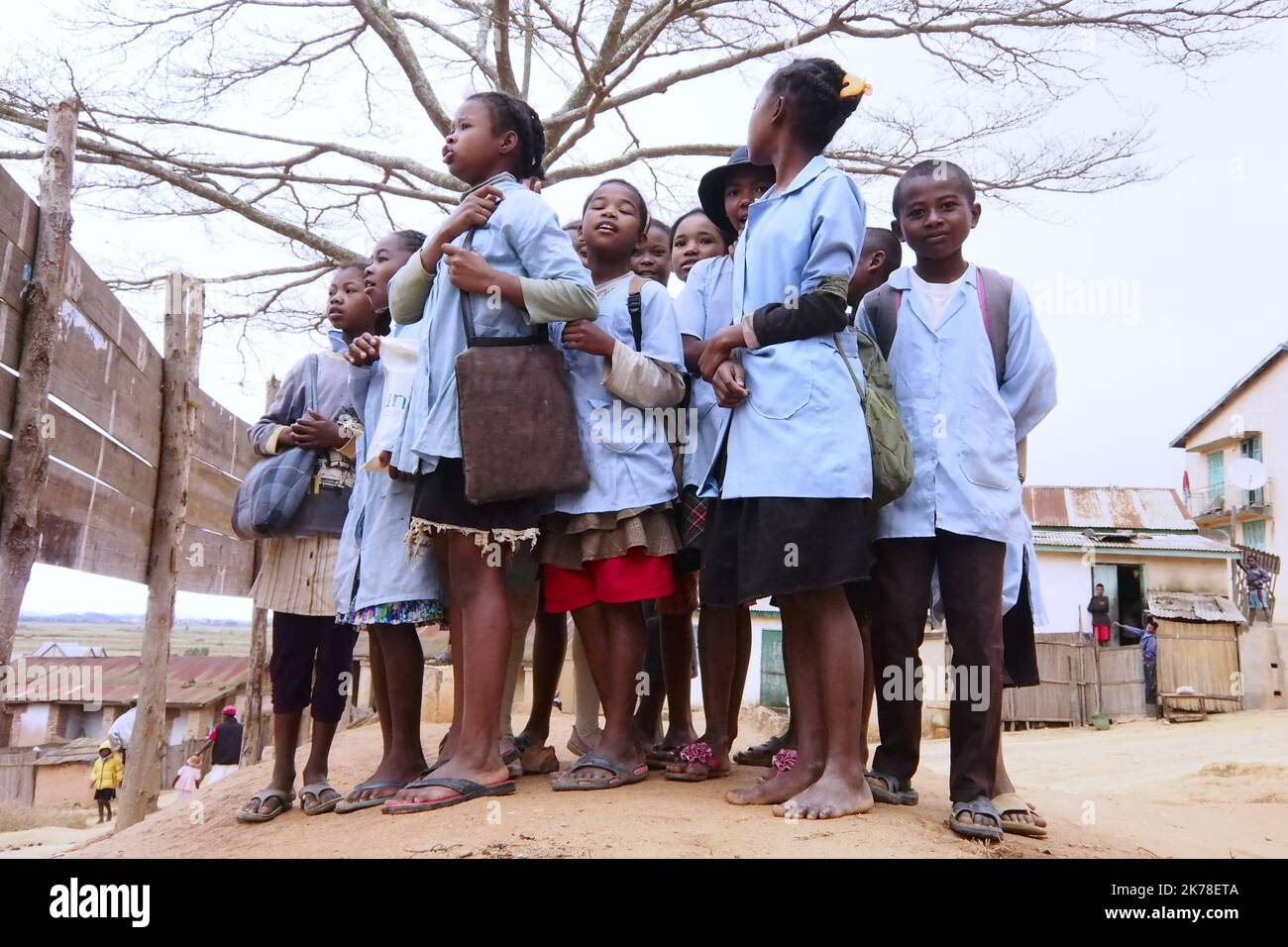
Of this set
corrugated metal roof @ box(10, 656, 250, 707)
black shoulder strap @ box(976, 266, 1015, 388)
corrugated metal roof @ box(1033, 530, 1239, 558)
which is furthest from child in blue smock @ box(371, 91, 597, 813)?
corrugated metal roof @ box(1033, 530, 1239, 558)

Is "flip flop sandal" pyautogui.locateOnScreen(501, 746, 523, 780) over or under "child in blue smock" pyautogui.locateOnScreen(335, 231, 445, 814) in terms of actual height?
under

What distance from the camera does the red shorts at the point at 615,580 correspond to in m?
3.00

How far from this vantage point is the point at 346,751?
510 cm

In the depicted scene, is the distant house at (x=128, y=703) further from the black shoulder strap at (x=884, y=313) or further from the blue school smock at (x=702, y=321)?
the black shoulder strap at (x=884, y=313)

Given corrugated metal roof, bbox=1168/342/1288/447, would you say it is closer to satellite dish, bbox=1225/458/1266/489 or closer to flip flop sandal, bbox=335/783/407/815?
satellite dish, bbox=1225/458/1266/489

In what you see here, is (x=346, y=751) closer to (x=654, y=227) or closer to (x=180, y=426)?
(x=180, y=426)

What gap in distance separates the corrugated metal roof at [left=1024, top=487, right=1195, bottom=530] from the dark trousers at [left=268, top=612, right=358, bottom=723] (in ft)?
71.4

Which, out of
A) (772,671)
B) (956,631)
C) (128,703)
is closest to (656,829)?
(956,631)

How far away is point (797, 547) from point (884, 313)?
0.99 metres

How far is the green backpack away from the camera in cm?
269

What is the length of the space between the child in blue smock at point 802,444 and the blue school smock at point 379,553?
945 millimetres
